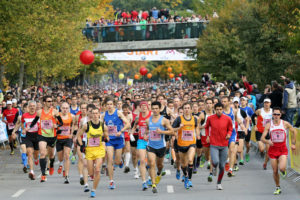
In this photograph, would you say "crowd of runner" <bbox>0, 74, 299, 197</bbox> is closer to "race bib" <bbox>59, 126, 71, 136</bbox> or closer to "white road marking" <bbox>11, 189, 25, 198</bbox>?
"race bib" <bbox>59, 126, 71, 136</bbox>

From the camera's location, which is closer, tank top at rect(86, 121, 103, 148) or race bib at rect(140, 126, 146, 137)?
tank top at rect(86, 121, 103, 148)

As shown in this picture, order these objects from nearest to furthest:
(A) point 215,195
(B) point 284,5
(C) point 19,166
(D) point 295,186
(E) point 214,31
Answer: (A) point 215,195, (D) point 295,186, (C) point 19,166, (B) point 284,5, (E) point 214,31

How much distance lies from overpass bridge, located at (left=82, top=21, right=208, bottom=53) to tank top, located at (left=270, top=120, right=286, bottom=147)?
1373 inches

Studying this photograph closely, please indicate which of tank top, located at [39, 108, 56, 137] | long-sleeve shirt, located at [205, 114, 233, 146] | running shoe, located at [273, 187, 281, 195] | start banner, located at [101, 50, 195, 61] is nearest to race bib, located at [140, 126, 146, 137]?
long-sleeve shirt, located at [205, 114, 233, 146]

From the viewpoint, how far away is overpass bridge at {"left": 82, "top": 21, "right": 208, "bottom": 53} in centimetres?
4816

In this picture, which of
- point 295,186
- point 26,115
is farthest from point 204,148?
point 26,115

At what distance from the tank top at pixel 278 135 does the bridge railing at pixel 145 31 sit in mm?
34843

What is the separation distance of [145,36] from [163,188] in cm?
3464

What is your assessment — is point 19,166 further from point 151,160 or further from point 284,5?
point 284,5

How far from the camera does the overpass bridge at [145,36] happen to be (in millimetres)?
48156

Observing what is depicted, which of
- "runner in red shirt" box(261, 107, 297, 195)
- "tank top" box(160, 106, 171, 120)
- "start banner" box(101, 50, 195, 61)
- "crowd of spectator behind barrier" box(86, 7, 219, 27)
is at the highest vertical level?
"crowd of spectator behind barrier" box(86, 7, 219, 27)

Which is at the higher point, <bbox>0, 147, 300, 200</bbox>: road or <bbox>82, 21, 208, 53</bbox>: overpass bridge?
<bbox>82, 21, 208, 53</bbox>: overpass bridge

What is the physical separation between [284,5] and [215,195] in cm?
964

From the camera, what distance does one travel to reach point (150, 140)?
45.0 feet
